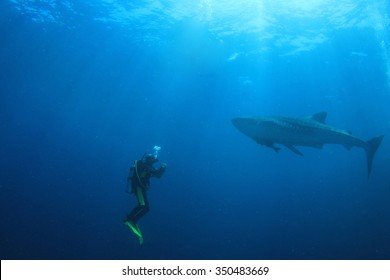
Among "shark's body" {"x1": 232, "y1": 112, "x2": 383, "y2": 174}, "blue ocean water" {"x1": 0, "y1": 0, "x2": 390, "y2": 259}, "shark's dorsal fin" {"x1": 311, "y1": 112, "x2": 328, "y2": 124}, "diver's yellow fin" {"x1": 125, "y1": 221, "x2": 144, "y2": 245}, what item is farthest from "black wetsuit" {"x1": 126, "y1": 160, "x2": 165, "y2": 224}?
"blue ocean water" {"x1": 0, "y1": 0, "x2": 390, "y2": 259}

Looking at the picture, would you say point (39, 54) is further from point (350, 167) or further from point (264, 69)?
point (350, 167)

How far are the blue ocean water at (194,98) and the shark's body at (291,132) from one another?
13.8m

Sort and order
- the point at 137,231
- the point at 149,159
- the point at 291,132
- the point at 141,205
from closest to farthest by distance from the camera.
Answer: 1. the point at 137,231
2. the point at 141,205
3. the point at 149,159
4. the point at 291,132

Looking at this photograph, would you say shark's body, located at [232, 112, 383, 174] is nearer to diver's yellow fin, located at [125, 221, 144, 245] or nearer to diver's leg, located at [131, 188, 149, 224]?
diver's leg, located at [131, 188, 149, 224]

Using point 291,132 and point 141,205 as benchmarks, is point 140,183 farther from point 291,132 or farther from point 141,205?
point 291,132

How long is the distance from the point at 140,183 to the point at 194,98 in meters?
38.7

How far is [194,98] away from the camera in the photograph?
47.2 m

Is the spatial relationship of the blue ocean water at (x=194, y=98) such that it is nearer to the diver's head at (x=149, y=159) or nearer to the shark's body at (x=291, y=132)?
the shark's body at (x=291, y=132)

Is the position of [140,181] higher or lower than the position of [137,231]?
higher

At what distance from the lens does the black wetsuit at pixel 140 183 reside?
29.8ft

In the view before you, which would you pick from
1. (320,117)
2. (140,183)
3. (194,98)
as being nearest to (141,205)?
A: (140,183)

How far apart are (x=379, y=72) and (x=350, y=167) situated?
4517cm

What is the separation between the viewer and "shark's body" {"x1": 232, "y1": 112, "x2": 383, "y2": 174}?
389 inches

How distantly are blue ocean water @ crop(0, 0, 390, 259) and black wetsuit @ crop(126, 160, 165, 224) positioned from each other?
54.8 feet
